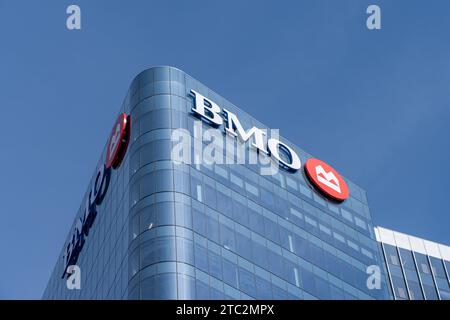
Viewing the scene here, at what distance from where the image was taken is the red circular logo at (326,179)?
9376 centimetres

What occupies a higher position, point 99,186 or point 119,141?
point 99,186

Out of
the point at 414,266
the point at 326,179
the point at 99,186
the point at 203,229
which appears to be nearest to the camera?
the point at 203,229

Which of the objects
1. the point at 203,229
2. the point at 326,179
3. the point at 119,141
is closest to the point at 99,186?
the point at 119,141

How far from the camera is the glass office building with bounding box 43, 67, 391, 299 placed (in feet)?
239

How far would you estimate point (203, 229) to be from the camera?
249 ft

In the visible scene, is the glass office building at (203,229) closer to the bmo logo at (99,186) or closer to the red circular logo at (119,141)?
the red circular logo at (119,141)

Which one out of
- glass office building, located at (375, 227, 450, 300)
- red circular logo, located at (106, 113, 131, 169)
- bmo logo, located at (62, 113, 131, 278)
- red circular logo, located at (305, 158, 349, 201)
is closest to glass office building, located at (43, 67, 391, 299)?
red circular logo, located at (305, 158, 349, 201)

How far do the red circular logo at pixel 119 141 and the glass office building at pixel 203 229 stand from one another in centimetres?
106

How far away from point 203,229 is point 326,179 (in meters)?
23.6

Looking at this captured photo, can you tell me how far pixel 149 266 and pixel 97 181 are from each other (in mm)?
25678

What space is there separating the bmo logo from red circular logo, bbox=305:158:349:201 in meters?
18.0

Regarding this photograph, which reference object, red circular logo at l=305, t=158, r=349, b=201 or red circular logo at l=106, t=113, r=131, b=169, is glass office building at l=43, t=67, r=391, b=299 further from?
red circular logo at l=106, t=113, r=131, b=169

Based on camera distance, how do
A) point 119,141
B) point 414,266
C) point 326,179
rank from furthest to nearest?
point 414,266 → point 326,179 → point 119,141

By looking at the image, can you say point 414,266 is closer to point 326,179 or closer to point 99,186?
point 326,179
